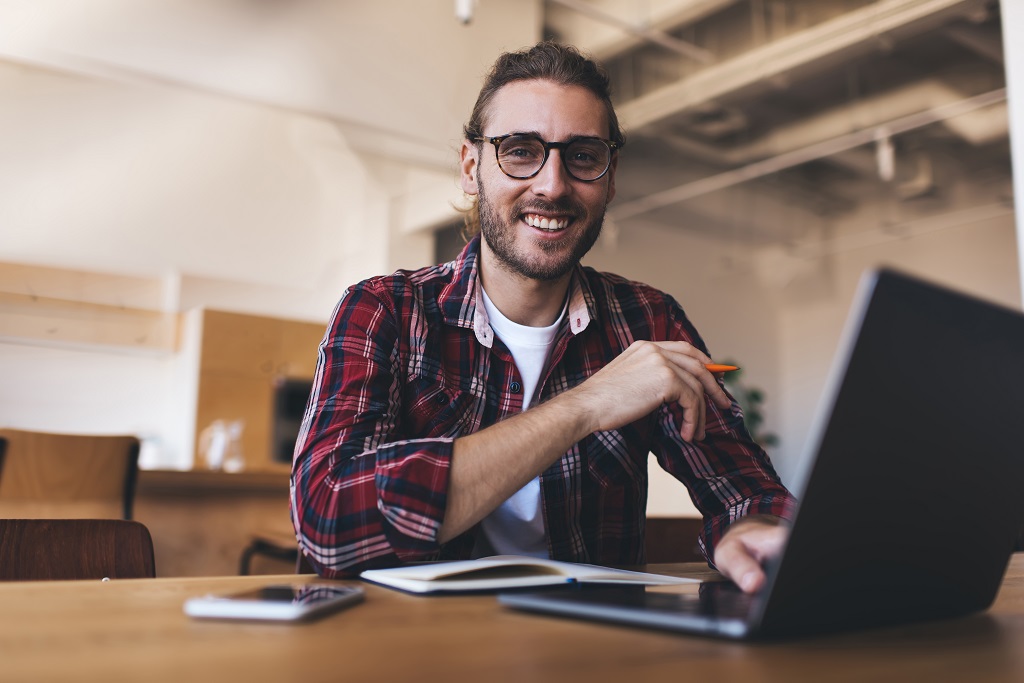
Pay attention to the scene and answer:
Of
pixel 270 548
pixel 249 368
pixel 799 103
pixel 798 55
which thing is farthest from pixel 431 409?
pixel 799 103

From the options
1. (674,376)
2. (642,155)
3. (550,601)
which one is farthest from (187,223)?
(550,601)

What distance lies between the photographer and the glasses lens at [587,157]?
58.6 inches

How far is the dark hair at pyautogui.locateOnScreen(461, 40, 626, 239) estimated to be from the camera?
5.15 ft

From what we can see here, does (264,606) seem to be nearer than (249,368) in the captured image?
Yes

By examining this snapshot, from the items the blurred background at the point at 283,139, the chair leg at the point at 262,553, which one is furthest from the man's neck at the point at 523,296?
the blurred background at the point at 283,139

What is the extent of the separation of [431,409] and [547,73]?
2.12 feet

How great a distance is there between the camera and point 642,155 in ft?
26.1

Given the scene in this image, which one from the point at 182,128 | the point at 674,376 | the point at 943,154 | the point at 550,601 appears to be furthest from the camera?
the point at 943,154

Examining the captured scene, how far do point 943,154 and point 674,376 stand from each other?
7.56m

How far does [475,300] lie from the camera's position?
1475 millimetres

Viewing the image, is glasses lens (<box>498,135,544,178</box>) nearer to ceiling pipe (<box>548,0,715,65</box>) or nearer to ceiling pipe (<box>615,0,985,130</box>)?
ceiling pipe (<box>615,0,985,130</box>)

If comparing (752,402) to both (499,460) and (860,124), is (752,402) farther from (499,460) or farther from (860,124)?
(499,460)

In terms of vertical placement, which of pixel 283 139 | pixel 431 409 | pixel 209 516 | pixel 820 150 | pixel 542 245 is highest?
pixel 820 150

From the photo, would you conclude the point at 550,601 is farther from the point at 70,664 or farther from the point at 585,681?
the point at 70,664
